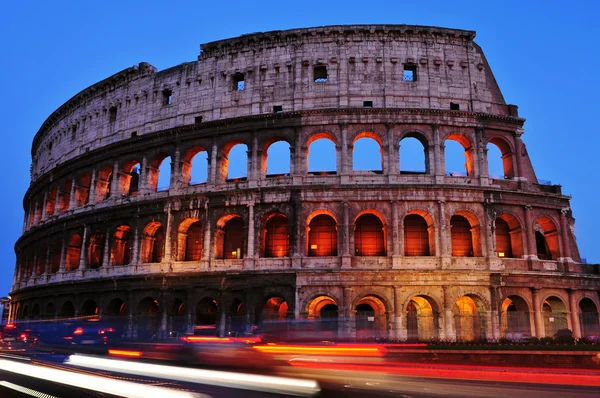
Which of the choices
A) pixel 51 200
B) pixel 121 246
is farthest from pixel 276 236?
pixel 51 200

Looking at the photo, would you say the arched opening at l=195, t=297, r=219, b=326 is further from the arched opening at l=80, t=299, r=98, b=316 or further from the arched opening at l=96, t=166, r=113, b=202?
the arched opening at l=96, t=166, r=113, b=202

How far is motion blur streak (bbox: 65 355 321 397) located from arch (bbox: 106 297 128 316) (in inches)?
757

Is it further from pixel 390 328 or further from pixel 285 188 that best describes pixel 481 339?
pixel 285 188

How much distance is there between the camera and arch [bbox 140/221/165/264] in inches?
1139

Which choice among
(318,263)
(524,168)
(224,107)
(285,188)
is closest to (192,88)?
(224,107)

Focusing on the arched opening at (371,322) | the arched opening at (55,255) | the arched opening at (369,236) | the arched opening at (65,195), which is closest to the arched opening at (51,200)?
the arched opening at (65,195)

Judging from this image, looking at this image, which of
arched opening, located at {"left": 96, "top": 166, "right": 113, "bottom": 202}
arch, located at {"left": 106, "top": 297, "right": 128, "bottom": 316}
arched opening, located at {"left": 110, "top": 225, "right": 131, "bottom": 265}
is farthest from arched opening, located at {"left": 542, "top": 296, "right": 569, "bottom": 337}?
arched opening, located at {"left": 96, "top": 166, "right": 113, "bottom": 202}

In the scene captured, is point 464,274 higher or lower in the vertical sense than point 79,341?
higher

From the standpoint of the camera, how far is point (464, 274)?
2469 centimetres

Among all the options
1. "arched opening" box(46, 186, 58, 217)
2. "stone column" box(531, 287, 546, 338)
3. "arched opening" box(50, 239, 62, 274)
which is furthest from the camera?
"arched opening" box(46, 186, 58, 217)

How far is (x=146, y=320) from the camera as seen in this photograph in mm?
27828

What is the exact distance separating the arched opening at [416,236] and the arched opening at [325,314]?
493 centimetres

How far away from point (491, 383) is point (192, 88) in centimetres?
2424

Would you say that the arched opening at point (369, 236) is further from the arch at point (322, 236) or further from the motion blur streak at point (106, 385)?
the motion blur streak at point (106, 385)
